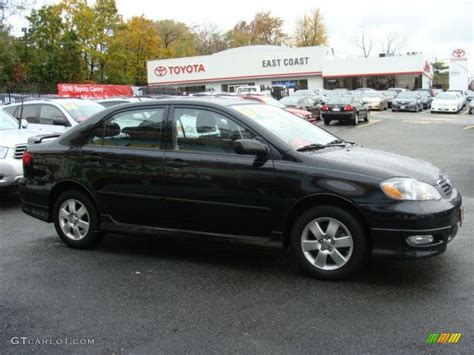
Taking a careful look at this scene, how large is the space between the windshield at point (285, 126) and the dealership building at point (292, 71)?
47.8 meters

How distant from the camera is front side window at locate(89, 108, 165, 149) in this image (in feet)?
17.9

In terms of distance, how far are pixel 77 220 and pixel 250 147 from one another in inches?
91.8

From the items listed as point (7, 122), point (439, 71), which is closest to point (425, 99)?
point (7, 122)

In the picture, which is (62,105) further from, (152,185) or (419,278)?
(419,278)

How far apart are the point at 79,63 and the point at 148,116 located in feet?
188

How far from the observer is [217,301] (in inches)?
173

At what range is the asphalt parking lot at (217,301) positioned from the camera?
3.68 m

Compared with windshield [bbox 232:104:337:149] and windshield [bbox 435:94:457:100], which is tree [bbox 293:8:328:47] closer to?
windshield [bbox 435:94:457:100]

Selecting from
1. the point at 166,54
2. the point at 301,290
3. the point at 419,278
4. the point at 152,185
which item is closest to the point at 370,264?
the point at 419,278

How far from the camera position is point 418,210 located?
14.5 feet

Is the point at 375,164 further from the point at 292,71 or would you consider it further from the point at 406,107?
the point at 292,71

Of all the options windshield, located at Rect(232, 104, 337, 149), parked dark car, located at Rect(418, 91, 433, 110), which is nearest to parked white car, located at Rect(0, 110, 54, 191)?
windshield, located at Rect(232, 104, 337, 149)

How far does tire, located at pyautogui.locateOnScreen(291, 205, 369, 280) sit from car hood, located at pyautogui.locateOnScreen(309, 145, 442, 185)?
0.39m

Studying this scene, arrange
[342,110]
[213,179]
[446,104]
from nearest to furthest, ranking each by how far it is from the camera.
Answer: [213,179] < [342,110] < [446,104]
